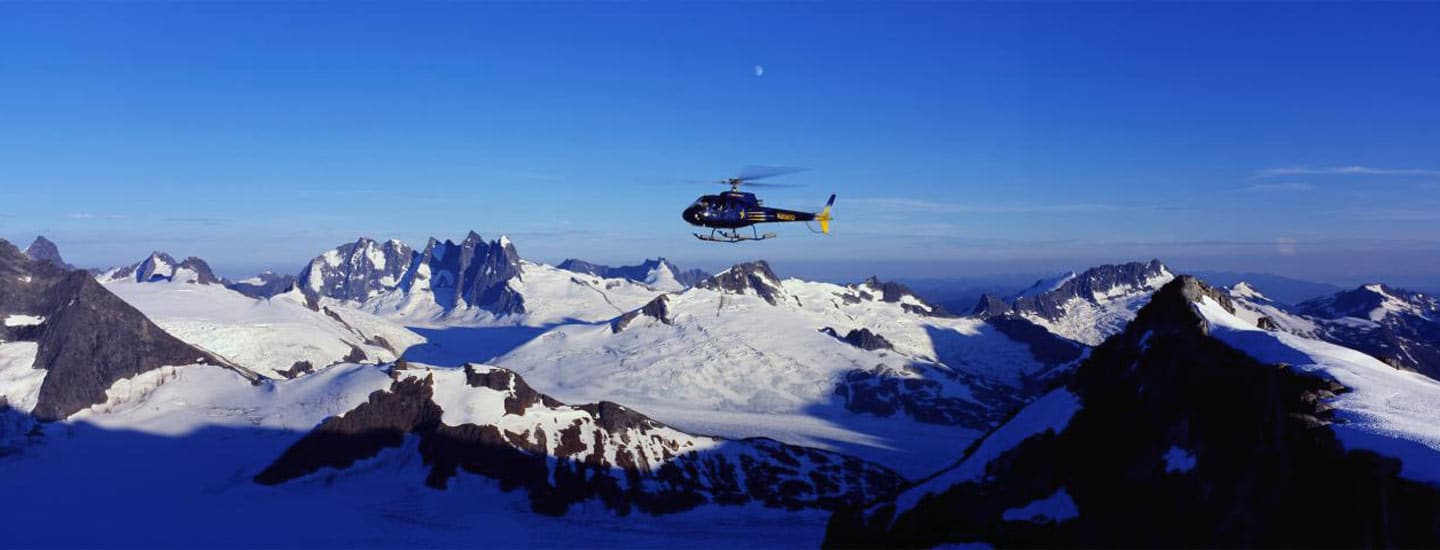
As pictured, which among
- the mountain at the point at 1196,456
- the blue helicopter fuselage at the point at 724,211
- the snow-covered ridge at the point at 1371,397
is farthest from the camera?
the blue helicopter fuselage at the point at 724,211

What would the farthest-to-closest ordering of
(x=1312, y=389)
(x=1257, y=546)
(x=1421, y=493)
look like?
1. (x=1312, y=389)
2. (x=1257, y=546)
3. (x=1421, y=493)

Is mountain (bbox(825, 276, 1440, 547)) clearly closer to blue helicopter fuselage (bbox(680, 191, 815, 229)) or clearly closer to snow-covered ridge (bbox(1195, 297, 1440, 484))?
snow-covered ridge (bbox(1195, 297, 1440, 484))

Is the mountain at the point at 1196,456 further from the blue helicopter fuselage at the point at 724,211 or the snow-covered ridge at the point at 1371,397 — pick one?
the blue helicopter fuselage at the point at 724,211

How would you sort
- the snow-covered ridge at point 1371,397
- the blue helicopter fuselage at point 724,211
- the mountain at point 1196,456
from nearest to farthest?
the snow-covered ridge at point 1371,397 < the mountain at point 1196,456 < the blue helicopter fuselage at point 724,211

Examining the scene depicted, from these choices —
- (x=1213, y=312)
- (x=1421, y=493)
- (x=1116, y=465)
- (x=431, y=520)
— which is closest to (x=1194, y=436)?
(x=1116, y=465)

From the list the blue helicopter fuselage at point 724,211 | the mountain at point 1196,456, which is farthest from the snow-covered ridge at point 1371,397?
the blue helicopter fuselage at point 724,211

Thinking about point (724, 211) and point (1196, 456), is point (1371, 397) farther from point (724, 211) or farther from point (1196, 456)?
point (724, 211)

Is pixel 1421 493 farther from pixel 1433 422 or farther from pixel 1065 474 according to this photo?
pixel 1065 474

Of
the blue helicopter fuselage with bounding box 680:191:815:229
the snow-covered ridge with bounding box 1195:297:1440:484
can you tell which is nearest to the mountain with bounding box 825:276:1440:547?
the snow-covered ridge with bounding box 1195:297:1440:484
